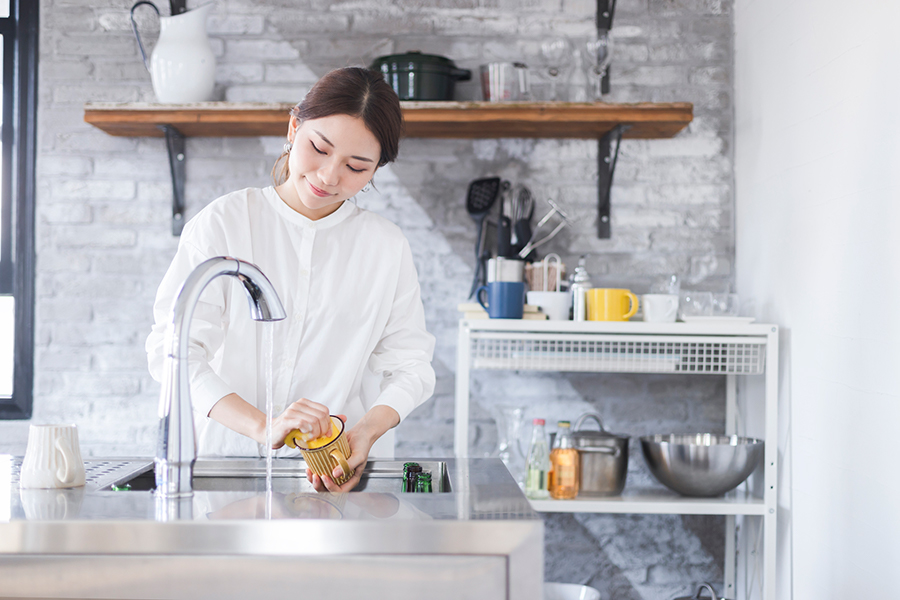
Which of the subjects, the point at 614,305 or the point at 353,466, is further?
the point at 614,305

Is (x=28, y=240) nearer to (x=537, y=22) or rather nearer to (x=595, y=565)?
(x=537, y=22)

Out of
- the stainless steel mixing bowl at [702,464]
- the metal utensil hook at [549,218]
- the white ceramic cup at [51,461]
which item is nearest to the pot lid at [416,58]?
Result: the metal utensil hook at [549,218]

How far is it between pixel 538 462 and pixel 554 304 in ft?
1.43

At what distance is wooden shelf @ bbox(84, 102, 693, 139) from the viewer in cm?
214

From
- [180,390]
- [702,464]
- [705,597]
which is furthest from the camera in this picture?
[705,597]

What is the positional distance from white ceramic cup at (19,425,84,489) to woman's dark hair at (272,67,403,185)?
0.67 m

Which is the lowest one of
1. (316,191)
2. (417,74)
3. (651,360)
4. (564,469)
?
(564,469)

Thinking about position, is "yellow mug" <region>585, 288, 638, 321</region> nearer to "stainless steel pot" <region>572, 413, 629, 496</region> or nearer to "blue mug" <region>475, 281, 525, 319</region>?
"blue mug" <region>475, 281, 525, 319</region>

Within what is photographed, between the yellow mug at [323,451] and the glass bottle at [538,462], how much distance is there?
1.04 metres

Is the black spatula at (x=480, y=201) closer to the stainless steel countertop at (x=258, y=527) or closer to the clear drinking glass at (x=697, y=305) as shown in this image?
the clear drinking glass at (x=697, y=305)

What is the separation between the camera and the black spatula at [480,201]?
2348 millimetres

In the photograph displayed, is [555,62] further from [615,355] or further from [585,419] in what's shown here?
[585,419]

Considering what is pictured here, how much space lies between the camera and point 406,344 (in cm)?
151

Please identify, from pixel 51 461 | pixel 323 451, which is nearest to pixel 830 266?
pixel 323 451
